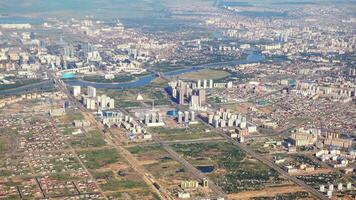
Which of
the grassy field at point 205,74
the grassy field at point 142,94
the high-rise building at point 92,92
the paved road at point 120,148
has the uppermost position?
the high-rise building at point 92,92

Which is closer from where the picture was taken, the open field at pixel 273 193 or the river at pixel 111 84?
the open field at pixel 273 193

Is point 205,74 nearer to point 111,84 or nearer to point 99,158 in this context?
point 111,84

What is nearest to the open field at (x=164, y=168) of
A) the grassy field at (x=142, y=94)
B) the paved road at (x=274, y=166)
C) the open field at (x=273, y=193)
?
the open field at (x=273, y=193)

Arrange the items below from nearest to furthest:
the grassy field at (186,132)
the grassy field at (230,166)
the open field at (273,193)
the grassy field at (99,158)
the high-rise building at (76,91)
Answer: the open field at (273,193)
the grassy field at (230,166)
the grassy field at (99,158)
the grassy field at (186,132)
the high-rise building at (76,91)

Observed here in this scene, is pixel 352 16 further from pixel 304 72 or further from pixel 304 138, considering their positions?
pixel 304 138

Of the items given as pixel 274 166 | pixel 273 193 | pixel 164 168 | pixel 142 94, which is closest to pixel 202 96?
pixel 142 94

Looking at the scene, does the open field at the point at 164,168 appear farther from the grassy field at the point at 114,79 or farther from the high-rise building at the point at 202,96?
the grassy field at the point at 114,79

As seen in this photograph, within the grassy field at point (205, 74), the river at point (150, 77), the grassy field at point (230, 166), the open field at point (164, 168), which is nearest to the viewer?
the open field at point (164, 168)

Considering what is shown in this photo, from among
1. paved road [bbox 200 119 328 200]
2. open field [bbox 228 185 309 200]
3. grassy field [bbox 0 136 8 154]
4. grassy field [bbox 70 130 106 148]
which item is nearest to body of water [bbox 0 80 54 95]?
grassy field [bbox 0 136 8 154]
